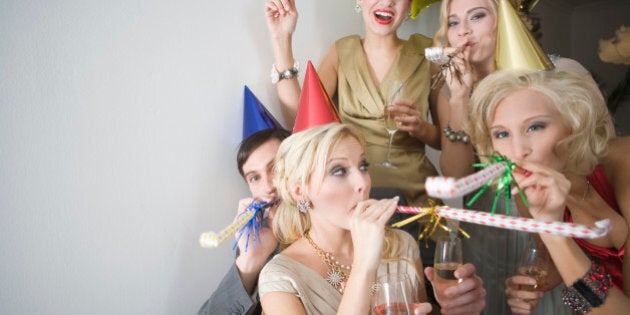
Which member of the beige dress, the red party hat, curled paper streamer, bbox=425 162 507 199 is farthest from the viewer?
the red party hat

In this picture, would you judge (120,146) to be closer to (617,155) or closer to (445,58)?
(445,58)

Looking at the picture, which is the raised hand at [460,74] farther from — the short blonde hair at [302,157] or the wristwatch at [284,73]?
the wristwatch at [284,73]

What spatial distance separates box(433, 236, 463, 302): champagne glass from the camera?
1.19 meters

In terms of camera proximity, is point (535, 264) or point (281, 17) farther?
point (281, 17)

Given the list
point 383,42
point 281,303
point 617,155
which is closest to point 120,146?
point 281,303

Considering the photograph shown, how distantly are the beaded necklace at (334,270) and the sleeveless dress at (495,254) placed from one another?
13.7 inches

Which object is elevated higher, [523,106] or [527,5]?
[527,5]

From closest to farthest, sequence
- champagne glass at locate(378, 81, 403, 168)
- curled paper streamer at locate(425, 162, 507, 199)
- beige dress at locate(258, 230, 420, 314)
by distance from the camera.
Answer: curled paper streamer at locate(425, 162, 507, 199)
beige dress at locate(258, 230, 420, 314)
champagne glass at locate(378, 81, 403, 168)

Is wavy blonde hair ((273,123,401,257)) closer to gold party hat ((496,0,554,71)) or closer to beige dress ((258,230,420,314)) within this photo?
beige dress ((258,230,420,314))

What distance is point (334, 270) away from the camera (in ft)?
4.21

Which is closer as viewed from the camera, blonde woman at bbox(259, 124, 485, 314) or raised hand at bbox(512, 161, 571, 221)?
raised hand at bbox(512, 161, 571, 221)

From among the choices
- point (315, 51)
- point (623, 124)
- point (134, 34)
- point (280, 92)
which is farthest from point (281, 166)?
point (623, 124)

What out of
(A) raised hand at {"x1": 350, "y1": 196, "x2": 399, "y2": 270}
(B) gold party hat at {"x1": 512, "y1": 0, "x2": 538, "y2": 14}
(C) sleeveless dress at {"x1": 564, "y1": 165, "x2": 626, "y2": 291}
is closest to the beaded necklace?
(A) raised hand at {"x1": 350, "y1": 196, "x2": 399, "y2": 270}

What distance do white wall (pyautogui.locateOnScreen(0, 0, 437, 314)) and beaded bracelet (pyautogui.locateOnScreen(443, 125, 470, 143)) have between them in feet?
2.16
